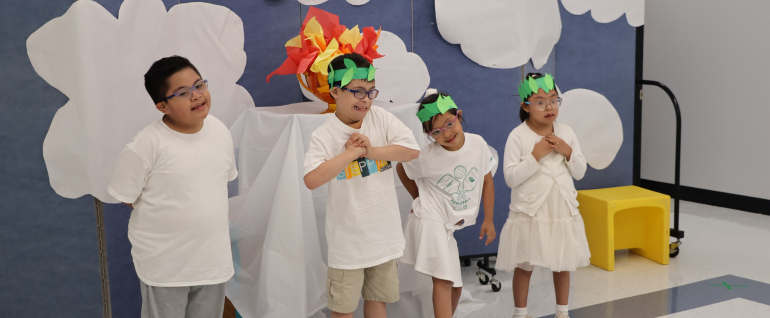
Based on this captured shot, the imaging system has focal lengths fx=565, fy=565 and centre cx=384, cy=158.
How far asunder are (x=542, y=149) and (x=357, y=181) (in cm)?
79

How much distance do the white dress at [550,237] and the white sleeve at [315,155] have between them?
0.94 meters

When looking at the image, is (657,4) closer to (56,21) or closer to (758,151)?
(758,151)

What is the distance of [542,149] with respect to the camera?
7.08 ft

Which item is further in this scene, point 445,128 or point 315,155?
point 445,128

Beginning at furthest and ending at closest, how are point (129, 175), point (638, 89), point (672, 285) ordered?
point (638, 89), point (672, 285), point (129, 175)

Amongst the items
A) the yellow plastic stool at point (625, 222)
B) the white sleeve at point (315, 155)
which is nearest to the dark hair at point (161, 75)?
the white sleeve at point (315, 155)

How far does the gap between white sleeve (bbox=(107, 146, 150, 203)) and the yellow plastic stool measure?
94.8 inches

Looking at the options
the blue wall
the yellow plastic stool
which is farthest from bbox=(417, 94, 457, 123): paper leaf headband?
the yellow plastic stool

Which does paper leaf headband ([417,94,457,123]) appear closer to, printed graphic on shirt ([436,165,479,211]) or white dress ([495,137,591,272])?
printed graphic on shirt ([436,165,479,211])

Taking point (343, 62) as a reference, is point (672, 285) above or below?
below

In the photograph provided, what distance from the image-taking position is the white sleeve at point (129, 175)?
62.5 inches

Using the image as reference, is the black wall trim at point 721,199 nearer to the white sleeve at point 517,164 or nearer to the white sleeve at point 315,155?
the white sleeve at point 517,164

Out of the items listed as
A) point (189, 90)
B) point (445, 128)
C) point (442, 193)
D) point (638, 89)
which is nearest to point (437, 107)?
point (445, 128)

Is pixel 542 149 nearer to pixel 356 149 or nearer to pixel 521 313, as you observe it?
pixel 521 313
